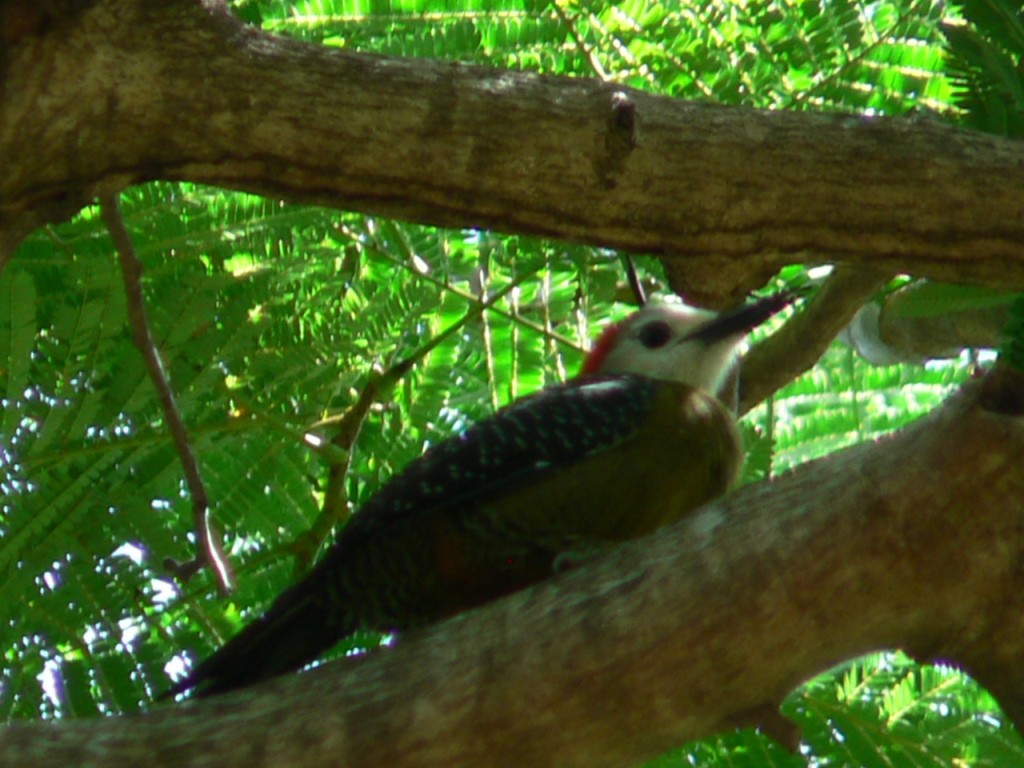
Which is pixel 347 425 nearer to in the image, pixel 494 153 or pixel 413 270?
pixel 413 270

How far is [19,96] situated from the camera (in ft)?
9.57

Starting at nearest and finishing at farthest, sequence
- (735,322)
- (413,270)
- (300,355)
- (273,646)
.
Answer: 1. (273,646)
2. (300,355)
3. (413,270)
4. (735,322)

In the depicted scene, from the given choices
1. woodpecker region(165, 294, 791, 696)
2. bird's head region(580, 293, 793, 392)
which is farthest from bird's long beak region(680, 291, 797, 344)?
woodpecker region(165, 294, 791, 696)

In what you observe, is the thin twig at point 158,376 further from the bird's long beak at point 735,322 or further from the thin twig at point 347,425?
the bird's long beak at point 735,322

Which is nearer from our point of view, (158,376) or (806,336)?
(158,376)

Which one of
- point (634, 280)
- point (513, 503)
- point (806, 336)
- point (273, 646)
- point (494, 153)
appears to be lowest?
point (273, 646)

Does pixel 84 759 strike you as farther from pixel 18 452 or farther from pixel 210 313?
pixel 210 313

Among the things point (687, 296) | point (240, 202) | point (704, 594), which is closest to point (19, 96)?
point (240, 202)

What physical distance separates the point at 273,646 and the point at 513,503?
2.39 ft

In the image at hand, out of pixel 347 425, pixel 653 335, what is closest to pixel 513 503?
pixel 347 425

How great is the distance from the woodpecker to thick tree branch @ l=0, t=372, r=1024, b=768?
34.7 inches

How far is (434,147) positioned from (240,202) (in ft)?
3.27

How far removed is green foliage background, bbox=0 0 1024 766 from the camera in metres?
3.63

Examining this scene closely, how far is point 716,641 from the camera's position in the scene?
2754 millimetres
